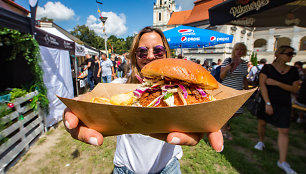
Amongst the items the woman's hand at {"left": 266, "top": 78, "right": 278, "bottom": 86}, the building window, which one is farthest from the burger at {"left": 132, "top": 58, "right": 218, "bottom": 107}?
the building window

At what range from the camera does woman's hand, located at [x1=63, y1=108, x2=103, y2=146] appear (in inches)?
38.2

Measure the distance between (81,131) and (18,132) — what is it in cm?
339

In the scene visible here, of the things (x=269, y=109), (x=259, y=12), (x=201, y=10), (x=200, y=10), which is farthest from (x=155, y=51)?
(x=200, y=10)

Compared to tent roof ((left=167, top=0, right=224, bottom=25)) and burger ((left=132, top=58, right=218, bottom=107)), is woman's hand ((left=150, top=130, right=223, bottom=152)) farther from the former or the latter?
tent roof ((left=167, top=0, right=224, bottom=25))

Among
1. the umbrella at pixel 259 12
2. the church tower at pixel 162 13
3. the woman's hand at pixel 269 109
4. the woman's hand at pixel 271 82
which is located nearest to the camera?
the umbrella at pixel 259 12

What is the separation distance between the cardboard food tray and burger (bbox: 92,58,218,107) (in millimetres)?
202

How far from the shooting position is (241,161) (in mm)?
3092

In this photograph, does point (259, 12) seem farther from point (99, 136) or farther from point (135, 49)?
point (99, 136)

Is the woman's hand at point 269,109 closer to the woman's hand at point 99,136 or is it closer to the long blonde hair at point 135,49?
the long blonde hair at point 135,49

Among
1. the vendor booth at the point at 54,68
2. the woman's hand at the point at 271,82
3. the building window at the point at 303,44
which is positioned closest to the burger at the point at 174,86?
the woman's hand at the point at 271,82

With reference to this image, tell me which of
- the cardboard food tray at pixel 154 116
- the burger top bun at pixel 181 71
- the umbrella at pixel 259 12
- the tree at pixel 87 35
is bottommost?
the cardboard food tray at pixel 154 116

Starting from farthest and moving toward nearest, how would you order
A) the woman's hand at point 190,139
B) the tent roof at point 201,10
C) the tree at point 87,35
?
the tree at point 87,35
the tent roof at point 201,10
the woman's hand at point 190,139

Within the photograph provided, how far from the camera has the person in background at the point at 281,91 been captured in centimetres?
269

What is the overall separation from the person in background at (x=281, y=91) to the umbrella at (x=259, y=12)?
2.92 ft
